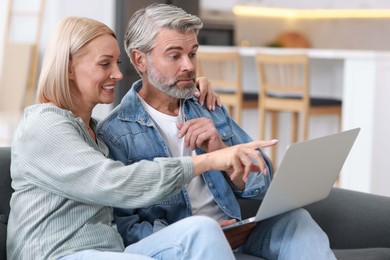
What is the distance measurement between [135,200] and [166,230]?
0.11 m

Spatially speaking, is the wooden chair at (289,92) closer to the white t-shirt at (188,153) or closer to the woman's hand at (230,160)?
the white t-shirt at (188,153)

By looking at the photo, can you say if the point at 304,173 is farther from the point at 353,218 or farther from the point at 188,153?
the point at 353,218

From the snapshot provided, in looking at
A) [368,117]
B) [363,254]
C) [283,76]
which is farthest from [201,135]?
[283,76]

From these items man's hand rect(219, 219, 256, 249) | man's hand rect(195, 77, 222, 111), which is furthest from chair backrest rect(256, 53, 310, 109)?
man's hand rect(219, 219, 256, 249)

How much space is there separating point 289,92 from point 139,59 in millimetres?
3056

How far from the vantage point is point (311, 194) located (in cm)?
223

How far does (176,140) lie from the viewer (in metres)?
2.36

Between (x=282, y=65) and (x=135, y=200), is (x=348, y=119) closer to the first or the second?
(x=282, y=65)

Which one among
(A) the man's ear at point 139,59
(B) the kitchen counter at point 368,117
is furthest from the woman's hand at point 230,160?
(B) the kitchen counter at point 368,117

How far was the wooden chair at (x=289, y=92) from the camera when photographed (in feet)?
16.5

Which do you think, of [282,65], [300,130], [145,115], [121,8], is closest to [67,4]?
[121,8]

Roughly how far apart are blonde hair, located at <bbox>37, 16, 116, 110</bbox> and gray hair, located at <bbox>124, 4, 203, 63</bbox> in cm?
26

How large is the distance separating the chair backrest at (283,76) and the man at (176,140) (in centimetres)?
263

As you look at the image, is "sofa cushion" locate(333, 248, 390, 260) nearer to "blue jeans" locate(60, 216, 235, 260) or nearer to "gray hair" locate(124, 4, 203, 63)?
"blue jeans" locate(60, 216, 235, 260)
